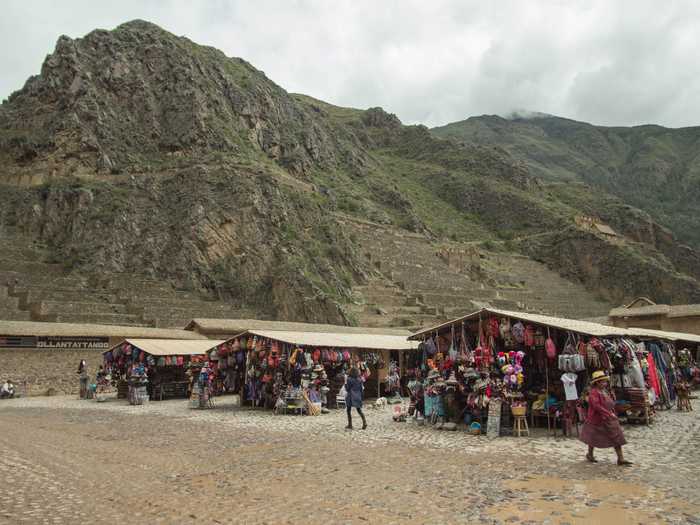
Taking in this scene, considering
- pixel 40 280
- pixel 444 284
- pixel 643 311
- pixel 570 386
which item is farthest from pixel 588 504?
pixel 444 284

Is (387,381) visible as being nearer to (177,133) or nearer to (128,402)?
(128,402)

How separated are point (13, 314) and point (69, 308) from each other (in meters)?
2.61

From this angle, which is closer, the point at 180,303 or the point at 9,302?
the point at 9,302

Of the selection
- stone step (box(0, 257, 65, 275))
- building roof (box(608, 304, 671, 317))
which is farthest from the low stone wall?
building roof (box(608, 304, 671, 317))

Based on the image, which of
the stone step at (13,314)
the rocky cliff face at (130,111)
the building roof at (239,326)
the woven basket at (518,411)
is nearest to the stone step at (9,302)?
the stone step at (13,314)

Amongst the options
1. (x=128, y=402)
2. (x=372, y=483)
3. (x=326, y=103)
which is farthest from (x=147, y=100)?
(x=326, y=103)

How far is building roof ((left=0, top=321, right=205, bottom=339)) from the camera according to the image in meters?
23.9

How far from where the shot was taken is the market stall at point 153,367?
71.2ft

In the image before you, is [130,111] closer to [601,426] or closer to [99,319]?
[99,319]

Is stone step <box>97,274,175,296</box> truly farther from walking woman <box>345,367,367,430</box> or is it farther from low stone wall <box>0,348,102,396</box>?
walking woman <box>345,367,367,430</box>

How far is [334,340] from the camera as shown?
66.8ft

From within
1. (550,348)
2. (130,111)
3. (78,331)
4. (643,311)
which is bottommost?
(550,348)

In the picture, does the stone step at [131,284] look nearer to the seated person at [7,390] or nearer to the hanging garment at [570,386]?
the seated person at [7,390]

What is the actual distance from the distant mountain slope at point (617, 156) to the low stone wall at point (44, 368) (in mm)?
94994
